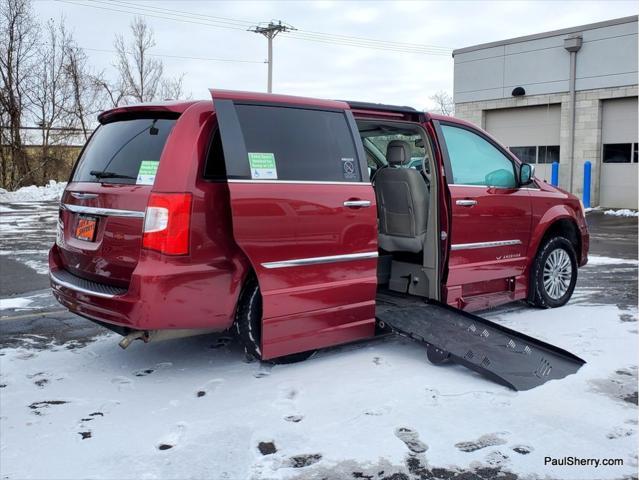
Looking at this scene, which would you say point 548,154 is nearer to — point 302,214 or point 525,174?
point 525,174

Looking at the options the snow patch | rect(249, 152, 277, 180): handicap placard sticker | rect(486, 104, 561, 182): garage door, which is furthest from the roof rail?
rect(486, 104, 561, 182): garage door

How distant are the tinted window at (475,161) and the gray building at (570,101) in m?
17.6

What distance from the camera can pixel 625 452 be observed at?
3.13 meters

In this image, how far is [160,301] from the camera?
3668mm

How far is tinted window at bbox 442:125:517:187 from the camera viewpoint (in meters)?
5.39

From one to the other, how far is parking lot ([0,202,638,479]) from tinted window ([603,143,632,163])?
17875 millimetres

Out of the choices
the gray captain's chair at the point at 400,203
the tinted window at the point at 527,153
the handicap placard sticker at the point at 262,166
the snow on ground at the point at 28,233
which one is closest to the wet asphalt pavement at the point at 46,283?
the snow on ground at the point at 28,233

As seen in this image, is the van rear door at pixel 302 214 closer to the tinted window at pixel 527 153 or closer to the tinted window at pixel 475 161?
the tinted window at pixel 475 161

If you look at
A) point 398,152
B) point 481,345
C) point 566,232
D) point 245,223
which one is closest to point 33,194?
point 398,152

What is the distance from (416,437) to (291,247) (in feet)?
4.81

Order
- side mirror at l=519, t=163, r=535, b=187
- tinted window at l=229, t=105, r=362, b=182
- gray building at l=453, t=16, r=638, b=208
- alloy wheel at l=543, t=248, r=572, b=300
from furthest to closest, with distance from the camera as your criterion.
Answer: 1. gray building at l=453, t=16, r=638, b=208
2. alloy wheel at l=543, t=248, r=572, b=300
3. side mirror at l=519, t=163, r=535, b=187
4. tinted window at l=229, t=105, r=362, b=182

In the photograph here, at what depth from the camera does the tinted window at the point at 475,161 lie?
539 cm

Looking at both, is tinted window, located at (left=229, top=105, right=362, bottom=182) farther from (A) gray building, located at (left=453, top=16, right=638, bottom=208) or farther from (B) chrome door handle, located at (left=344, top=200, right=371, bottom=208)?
(A) gray building, located at (left=453, top=16, right=638, bottom=208)

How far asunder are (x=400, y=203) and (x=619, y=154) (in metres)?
18.9
